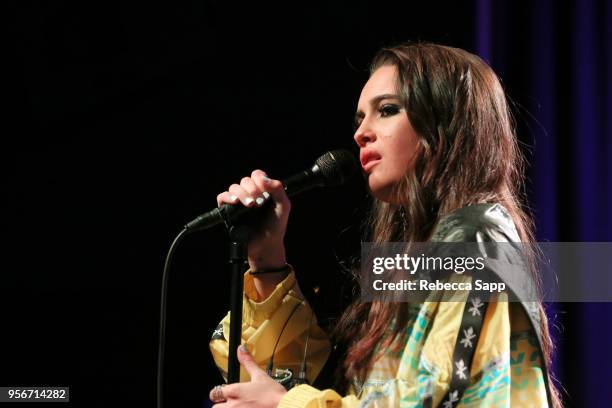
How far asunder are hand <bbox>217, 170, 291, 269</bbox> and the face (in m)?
0.16

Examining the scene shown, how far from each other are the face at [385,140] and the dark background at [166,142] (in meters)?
0.70

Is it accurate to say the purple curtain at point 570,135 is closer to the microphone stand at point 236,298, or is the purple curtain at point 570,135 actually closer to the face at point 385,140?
the face at point 385,140

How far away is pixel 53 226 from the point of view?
218 cm

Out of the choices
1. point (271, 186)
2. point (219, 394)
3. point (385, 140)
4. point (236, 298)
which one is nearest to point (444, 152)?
point (385, 140)

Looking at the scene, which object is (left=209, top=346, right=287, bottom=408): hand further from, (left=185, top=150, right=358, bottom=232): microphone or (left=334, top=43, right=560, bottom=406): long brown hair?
(left=185, top=150, right=358, bottom=232): microphone

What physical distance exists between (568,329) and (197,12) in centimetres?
146

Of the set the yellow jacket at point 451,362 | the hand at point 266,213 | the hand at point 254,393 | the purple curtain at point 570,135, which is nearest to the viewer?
the yellow jacket at point 451,362

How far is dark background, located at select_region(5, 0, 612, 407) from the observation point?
2020 millimetres

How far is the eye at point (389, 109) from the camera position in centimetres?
120

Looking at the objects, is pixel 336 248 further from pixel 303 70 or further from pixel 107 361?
pixel 107 361

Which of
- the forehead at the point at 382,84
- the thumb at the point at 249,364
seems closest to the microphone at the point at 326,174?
the forehead at the point at 382,84

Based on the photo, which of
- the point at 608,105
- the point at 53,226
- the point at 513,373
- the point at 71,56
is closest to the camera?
the point at 513,373

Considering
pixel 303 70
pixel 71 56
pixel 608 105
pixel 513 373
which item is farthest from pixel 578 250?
pixel 71 56

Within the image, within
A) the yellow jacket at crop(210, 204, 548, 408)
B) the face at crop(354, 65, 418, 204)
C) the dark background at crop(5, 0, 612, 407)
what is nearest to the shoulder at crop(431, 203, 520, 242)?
the yellow jacket at crop(210, 204, 548, 408)
